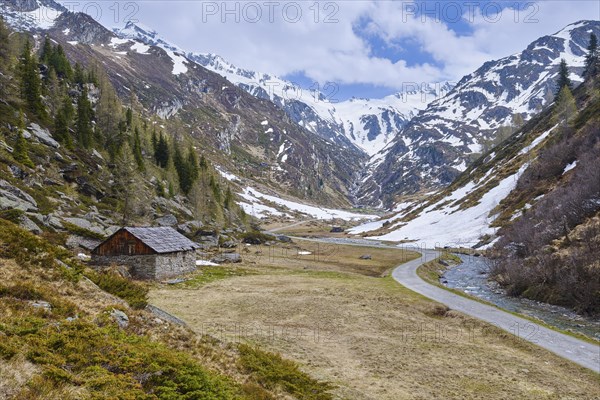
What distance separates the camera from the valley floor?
18.5 m

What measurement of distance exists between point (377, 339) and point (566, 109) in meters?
119

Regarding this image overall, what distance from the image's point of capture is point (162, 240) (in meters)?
45.5

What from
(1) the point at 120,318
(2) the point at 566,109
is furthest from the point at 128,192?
(2) the point at 566,109

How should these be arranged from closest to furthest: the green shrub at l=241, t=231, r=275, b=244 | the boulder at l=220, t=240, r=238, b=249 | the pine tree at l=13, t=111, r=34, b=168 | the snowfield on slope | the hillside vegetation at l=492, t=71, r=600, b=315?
the hillside vegetation at l=492, t=71, r=600, b=315 → the pine tree at l=13, t=111, r=34, b=168 → the boulder at l=220, t=240, r=238, b=249 → the green shrub at l=241, t=231, r=275, b=244 → the snowfield on slope

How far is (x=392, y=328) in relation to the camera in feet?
93.1

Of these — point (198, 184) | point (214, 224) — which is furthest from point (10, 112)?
point (214, 224)

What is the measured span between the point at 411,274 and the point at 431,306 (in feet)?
75.5

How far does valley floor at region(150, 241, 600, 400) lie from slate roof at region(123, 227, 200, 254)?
4792mm

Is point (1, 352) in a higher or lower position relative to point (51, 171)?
lower

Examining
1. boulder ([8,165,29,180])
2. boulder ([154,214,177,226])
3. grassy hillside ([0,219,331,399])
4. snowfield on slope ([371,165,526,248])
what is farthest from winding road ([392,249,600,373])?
snowfield on slope ([371,165,526,248])

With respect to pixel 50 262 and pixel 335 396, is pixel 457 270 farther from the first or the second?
pixel 50 262

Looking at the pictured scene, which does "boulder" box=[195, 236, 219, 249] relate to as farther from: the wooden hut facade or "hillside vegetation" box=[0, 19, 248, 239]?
the wooden hut facade

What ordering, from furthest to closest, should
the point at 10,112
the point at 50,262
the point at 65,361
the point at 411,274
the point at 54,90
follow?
the point at 54,90
the point at 10,112
the point at 411,274
the point at 50,262
the point at 65,361

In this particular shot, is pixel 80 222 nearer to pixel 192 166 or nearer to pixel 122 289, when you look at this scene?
pixel 122 289
